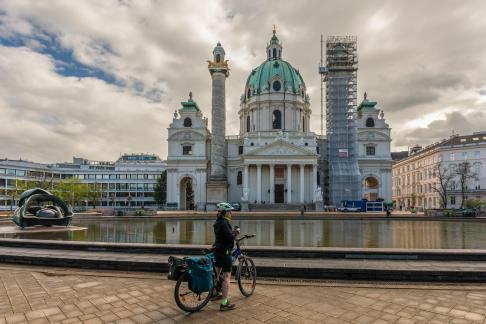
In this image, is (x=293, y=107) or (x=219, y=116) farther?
(x=293, y=107)

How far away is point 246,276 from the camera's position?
6.88 meters

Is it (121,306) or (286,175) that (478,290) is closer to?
(121,306)

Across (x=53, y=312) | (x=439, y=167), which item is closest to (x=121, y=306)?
(x=53, y=312)

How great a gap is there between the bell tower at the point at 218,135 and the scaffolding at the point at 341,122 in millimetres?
19574

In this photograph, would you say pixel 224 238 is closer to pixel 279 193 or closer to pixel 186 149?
pixel 279 193

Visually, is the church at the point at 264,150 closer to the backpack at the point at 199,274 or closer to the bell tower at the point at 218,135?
the bell tower at the point at 218,135

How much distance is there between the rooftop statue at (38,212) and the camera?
19922mm

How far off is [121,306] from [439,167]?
75.7 m

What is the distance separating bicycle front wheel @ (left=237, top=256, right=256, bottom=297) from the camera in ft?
21.8

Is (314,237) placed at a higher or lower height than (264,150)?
lower

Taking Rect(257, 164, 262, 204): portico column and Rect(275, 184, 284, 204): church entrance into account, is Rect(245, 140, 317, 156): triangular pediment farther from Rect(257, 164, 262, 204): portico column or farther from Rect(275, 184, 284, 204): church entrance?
Rect(275, 184, 284, 204): church entrance

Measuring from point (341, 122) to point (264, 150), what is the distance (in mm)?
15133

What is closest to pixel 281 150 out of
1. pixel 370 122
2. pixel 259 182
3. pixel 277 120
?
pixel 259 182

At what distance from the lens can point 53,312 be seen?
5.73 m
